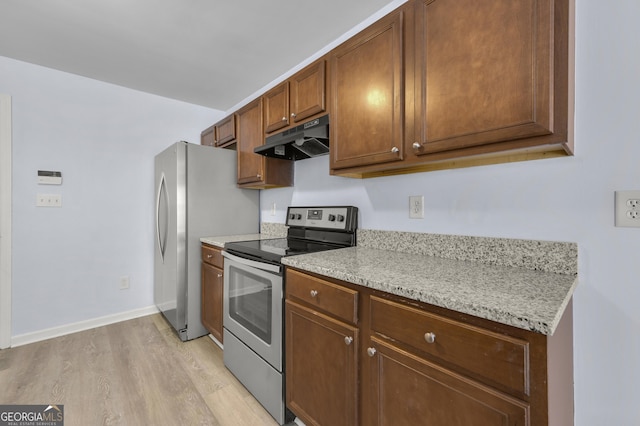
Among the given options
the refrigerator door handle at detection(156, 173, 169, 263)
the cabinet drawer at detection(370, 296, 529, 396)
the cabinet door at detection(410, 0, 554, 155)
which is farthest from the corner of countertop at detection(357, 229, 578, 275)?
the refrigerator door handle at detection(156, 173, 169, 263)

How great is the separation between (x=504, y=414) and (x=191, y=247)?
91.7 inches

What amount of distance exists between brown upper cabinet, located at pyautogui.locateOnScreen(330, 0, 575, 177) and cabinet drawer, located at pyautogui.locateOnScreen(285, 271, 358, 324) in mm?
660

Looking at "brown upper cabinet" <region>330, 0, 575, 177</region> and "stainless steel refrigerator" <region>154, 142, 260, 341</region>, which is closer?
"brown upper cabinet" <region>330, 0, 575, 177</region>

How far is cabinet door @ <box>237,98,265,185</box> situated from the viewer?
2307 mm

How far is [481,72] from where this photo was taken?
1.03 m

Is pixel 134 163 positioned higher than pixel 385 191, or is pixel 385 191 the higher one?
pixel 134 163

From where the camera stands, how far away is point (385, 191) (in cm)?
173

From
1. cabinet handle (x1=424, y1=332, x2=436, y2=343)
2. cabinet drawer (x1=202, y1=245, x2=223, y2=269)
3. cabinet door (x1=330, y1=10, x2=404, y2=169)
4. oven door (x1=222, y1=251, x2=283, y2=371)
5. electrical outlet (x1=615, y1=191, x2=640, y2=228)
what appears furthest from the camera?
cabinet drawer (x1=202, y1=245, x2=223, y2=269)

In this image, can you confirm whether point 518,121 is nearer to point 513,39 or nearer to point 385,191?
point 513,39

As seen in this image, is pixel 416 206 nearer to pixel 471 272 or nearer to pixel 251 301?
pixel 471 272

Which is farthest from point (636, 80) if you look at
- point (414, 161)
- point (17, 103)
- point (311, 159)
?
point (17, 103)

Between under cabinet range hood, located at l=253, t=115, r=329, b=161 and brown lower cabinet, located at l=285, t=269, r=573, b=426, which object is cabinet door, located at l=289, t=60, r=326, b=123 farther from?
brown lower cabinet, located at l=285, t=269, r=573, b=426

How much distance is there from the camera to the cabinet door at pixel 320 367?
112 cm

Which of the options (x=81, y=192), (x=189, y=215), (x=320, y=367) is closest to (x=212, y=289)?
(x=189, y=215)
